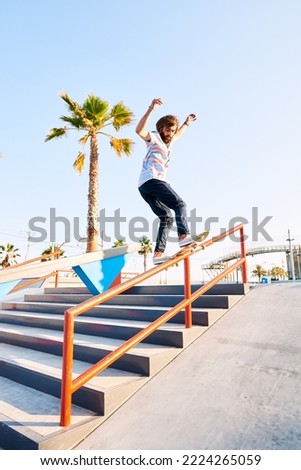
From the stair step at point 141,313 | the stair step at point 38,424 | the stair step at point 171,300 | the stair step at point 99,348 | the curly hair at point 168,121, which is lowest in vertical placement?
the stair step at point 38,424

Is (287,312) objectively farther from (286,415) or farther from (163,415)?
(163,415)

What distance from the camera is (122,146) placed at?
14.1 meters

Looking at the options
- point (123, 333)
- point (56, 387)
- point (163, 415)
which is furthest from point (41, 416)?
point (123, 333)

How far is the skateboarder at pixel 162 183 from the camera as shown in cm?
366

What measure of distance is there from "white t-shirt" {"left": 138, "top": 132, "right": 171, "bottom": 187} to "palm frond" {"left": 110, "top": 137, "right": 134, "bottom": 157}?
10.8 m

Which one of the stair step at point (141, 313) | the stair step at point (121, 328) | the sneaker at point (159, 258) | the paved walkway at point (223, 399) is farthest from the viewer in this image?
the sneaker at point (159, 258)

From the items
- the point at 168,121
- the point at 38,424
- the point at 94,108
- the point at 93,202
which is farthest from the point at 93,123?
the point at 38,424

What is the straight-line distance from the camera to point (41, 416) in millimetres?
2135

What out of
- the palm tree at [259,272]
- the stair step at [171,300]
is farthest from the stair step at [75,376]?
the palm tree at [259,272]

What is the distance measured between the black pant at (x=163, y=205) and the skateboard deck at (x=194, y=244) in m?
0.16

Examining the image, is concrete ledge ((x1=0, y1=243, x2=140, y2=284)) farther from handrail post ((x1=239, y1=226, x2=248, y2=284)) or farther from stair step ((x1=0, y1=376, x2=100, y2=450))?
handrail post ((x1=239, y1=226, x2=248, y2=284))

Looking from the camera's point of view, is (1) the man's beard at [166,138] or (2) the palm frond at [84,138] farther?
(2) the palm frond at [84,138]

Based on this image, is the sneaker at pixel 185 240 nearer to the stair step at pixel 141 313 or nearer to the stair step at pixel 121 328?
the stair step at pixel 141 313

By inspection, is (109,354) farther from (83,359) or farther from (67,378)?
(83,359)
